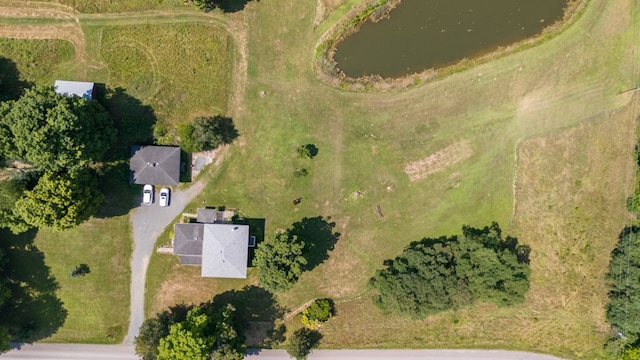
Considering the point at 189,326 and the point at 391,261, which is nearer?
the point at 189,326

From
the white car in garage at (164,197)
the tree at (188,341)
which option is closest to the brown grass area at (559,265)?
the tree at (188,341)

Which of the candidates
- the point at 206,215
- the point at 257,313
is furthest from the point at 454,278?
the point at 206,215

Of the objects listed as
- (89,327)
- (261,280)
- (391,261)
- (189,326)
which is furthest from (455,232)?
(89,327)

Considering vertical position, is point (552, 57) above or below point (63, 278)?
above

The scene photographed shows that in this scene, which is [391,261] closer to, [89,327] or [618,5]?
[89,327]

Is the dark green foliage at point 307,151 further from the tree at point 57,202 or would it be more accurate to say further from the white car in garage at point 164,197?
the tree at point 57,202

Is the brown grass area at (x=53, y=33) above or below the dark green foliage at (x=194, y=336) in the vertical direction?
above
